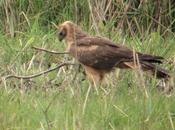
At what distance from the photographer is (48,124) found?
495 cm

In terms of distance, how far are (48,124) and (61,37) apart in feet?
7.03

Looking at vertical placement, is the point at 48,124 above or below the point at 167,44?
above

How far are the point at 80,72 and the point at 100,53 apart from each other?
0.35 meters

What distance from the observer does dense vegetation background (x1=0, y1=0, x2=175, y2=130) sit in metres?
5.19

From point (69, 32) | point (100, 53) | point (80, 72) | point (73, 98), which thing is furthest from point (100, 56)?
point (73, 98)

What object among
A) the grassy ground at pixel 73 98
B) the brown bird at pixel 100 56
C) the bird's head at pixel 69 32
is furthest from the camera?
the bird's head at pixel 69 32

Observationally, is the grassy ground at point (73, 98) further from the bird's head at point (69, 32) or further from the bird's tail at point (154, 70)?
the bird's head at point (69, 32)

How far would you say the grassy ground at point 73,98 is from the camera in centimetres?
511

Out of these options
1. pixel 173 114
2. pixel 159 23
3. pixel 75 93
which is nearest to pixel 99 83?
pixel 75 93

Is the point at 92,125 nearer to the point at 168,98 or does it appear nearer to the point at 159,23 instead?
the point at 168,98

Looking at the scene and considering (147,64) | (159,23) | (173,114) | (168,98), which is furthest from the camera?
(159,23)

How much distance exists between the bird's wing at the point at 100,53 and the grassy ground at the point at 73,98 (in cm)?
15

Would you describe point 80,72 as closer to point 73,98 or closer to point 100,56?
point 100,56

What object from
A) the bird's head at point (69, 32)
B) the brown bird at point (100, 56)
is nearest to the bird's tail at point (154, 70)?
the brown bird at point (100, 56)
